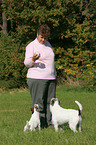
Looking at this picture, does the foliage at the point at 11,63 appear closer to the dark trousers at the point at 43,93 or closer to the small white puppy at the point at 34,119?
the dark trousers at the point at 43,93

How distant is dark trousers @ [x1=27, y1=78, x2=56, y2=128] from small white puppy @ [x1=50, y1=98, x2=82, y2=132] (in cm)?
24

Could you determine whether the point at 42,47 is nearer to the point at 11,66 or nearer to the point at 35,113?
the point at 35,113

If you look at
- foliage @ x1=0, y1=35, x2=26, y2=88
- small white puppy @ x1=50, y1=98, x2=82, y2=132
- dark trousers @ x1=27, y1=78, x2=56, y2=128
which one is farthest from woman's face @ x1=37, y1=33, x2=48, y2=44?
foliage @ x1=0, y1=35, x2=26, y2=88

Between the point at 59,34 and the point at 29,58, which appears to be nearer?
the point at 29,58

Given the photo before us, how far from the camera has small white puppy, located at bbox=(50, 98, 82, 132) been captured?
530cm

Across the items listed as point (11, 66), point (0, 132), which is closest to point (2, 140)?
point (0, 132)

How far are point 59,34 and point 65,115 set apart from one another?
12938 mm

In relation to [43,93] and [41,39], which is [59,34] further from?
[43,93]

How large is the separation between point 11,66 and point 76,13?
5.73 metres

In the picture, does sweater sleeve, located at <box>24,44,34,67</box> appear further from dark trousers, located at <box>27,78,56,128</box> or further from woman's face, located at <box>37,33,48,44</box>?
dark trousers, located at <box>27,78,56,128</box>

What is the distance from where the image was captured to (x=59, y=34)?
17922 mm

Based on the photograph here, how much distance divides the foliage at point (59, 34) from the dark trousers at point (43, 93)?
978 cm

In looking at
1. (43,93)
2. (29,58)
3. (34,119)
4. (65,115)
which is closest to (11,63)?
(43,93)

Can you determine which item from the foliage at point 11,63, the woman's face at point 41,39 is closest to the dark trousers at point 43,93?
the woman's face at point 41,39
